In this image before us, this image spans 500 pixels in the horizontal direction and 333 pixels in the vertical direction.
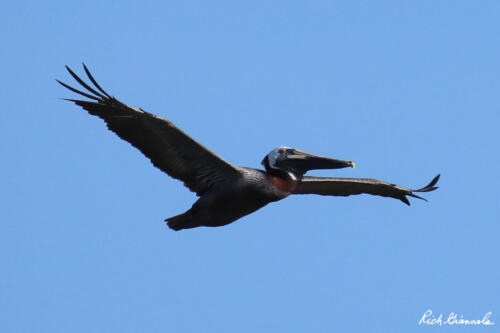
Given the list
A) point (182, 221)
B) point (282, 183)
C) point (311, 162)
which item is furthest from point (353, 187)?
point (182, 221)

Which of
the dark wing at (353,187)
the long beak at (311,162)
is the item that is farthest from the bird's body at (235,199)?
the dark wing at (353,187)

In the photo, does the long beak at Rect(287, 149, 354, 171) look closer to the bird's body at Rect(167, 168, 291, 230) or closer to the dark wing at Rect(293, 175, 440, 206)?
the bird's body at Rect(167, 168, 291, 230)

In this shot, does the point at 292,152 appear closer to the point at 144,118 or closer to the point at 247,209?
the point at 247,209

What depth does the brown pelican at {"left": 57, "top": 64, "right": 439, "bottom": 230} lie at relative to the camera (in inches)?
406

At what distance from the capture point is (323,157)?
1043cm

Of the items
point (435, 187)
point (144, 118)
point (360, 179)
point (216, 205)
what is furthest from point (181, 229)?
point (435, 187)

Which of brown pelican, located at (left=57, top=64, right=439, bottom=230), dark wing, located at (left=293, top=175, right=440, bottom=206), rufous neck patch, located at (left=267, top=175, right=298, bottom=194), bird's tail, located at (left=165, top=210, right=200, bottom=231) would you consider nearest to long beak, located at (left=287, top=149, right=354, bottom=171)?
brown pelican, located at (left=57, top=64, right=439, bottom=230)

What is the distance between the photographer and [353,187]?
12.0 meters

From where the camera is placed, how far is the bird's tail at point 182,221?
10.6 meters

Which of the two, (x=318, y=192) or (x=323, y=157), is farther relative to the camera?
(x=318, y=192)

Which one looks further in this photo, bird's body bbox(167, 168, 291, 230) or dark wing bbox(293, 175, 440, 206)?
dark wing bbox(293, 175, 440, 206)

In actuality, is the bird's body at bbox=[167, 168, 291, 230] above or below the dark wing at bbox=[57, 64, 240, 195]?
below

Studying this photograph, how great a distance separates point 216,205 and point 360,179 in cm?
215

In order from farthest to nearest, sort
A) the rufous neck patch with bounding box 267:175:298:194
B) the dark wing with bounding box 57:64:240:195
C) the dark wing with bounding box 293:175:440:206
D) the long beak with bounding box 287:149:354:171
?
the dark wing with bounding box 293:175:440:206, the rufous neck patch with bounding box 267:175:298:194, the long beak with bounding box 287:149:354:171, the dark wing with bounding box 57:64:240:195
